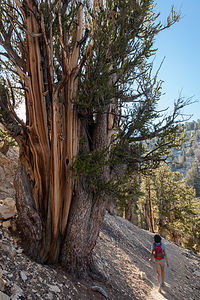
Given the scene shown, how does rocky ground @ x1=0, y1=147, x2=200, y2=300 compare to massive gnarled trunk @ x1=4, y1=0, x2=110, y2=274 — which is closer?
rocky ground @ x1=0, y1=147, x2=200, y2=300

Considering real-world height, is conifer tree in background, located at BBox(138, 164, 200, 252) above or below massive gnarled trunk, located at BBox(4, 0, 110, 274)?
below

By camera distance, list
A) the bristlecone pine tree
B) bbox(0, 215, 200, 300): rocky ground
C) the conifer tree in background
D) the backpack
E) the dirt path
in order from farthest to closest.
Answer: the conifer tree in background
the backpack
the dirt path
the bristlecone pine tree
bbox(0, 215, 200, 300): rocky ground

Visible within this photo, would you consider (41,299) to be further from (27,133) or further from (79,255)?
(27,133)

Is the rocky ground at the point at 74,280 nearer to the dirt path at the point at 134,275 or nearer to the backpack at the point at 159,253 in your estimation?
Result: the dirt path at the point at 134,275

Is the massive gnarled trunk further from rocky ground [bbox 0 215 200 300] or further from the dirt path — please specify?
the dirt path

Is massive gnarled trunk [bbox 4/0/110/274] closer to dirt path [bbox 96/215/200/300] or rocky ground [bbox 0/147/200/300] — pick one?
rocky ground [bbox 0/147/200/300]

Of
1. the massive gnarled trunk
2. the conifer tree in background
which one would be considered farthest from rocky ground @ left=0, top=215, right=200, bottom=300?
the conifer tree in background

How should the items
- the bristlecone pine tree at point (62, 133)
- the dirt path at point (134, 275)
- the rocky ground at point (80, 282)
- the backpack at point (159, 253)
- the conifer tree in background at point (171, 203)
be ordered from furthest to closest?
the conifer tree in background at point (171, 203), the backpack at point (159, 253), the dirt path at point (134, 275), the bristlecone pine tree at point (62, 133), the rocky ground at point (80, 282)

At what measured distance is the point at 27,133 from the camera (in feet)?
10.1

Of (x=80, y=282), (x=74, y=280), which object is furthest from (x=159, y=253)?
(x=74, y=280)

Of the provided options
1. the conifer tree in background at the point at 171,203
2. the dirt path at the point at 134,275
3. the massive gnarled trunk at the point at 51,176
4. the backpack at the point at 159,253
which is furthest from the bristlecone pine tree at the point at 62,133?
the conifer tree in background at the point at 171,203

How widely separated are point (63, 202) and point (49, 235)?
1.75ft

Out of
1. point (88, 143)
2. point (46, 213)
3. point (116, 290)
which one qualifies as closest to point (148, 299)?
point (116, 290)

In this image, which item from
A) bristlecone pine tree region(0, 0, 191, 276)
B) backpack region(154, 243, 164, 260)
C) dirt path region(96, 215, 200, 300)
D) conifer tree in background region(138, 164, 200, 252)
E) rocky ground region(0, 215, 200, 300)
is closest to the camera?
rocky ground region(0, 215, 200, 300)
